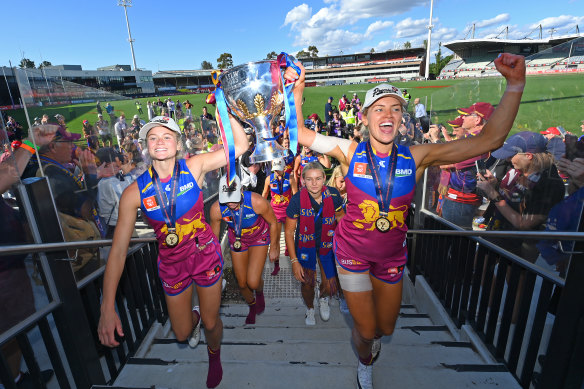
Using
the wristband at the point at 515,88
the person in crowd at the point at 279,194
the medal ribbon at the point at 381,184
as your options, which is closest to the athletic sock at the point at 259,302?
the person in crowd at the point at 279,194

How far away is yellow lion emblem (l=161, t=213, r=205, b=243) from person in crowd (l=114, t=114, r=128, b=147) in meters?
3.22

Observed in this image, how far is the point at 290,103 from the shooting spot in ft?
6.07

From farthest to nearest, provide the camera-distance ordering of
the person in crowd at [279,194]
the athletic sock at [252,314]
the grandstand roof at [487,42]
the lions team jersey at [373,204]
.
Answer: the grandstand roof at [487,42] < the person in crowd at [279,194] < the athletic sock at [252,314] < the lions team jersey at [373,204]

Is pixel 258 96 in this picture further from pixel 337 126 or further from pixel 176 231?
pixel 337 126

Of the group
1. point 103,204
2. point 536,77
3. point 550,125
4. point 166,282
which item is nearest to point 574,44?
point 536,77

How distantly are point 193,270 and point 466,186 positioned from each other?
3.54m

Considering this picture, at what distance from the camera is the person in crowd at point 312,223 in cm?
341

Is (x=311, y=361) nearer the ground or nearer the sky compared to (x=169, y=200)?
nearer the ground

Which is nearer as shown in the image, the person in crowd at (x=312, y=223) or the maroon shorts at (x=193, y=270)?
the maroon shorts at (x=193, y=270)

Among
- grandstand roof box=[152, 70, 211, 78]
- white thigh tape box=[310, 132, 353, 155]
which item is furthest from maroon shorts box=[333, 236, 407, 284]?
grandstand roof box=[152, 70, 211, 78]

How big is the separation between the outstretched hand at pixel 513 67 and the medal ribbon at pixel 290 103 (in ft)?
4.09

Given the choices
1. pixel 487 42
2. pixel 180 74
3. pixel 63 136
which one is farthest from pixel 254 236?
pixel 180 74

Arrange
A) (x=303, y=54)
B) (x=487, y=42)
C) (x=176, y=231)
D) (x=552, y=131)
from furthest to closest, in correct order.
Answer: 1. (x=303, y=54)
2. (x=487, y=42)
3. (x=552, y=131)
4. (x=176, y=231)

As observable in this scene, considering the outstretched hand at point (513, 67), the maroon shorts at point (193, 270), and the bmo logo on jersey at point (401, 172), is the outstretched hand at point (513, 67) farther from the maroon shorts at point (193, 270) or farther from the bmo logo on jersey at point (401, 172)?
the maroon shorts at point (193, 270)
